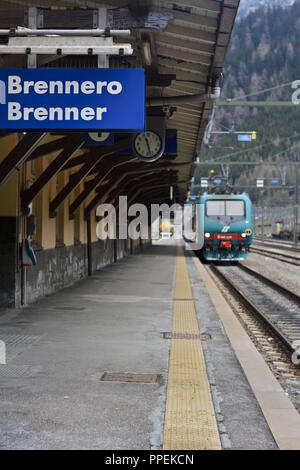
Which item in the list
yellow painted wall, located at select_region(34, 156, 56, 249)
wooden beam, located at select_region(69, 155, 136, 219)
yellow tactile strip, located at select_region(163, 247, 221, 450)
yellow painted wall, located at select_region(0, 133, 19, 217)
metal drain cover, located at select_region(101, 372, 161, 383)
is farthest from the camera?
wooden beam, located at select_region(69, 155, 136, 219)

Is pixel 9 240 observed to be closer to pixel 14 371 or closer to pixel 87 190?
pixel 14 371

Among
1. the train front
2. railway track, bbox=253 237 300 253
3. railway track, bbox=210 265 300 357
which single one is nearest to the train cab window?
the train front

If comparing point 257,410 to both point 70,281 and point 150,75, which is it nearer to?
point 150,75

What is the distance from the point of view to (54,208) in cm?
1226

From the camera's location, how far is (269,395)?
5.15 m

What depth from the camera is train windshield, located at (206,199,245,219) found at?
22.5 metres

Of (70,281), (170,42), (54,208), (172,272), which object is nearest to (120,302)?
(54,208)

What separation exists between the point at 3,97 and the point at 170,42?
2814mm

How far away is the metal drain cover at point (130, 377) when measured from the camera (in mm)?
5426

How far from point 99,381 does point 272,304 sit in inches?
318

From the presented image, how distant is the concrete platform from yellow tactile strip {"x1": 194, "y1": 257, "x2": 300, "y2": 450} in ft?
0.27

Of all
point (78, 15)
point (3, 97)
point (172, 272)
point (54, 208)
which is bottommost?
point (172, 272)

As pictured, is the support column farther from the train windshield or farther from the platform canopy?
the train windshield

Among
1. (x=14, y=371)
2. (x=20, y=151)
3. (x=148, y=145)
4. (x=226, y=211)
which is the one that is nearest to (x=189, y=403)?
(x=14, y=371)
